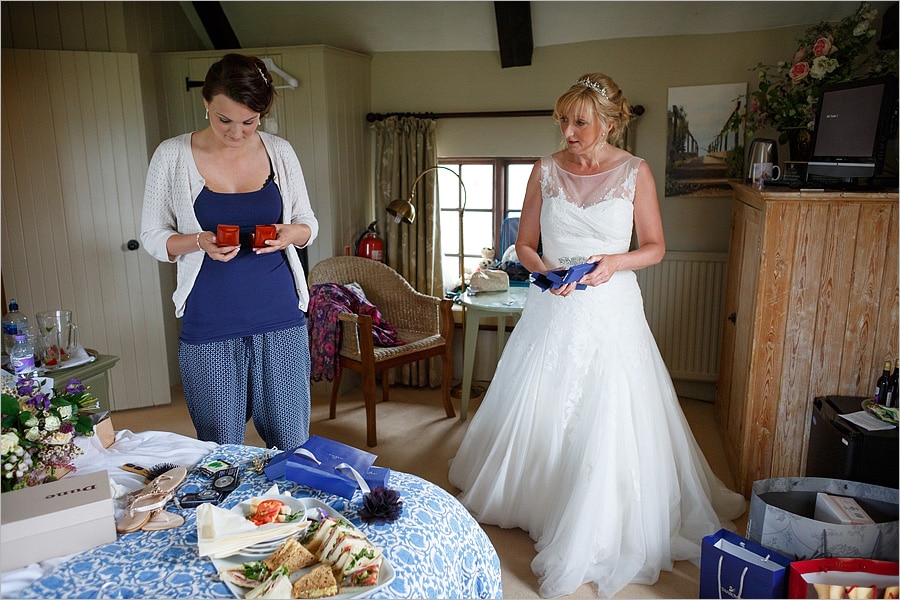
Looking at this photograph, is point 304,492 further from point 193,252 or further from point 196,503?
point 193,252

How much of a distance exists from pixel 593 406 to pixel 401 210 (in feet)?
5.77

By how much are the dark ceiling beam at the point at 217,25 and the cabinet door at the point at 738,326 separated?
308cm

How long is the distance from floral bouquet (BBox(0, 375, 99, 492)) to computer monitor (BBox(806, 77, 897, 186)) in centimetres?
262

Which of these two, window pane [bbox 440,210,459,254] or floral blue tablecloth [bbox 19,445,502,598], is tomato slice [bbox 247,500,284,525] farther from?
window pane [bbox 440,210,459,254]

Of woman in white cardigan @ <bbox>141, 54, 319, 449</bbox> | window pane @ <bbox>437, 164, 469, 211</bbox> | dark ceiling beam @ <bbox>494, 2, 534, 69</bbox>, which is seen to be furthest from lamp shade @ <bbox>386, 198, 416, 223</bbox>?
woman in white cardigan @ <bbox>141, 54, 319, 449</bbox>

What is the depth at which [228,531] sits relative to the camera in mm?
1440

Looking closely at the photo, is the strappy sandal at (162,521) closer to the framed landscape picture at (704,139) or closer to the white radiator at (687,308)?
the white radiator at (687,308)

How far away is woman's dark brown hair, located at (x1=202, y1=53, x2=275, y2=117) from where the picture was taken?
1.94m

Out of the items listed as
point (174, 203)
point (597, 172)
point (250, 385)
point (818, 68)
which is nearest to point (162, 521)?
point (250, 385)

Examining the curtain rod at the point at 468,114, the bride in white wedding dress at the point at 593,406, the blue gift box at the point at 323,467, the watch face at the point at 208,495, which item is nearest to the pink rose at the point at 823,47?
the bride in white wedding dress at the point at 593,406

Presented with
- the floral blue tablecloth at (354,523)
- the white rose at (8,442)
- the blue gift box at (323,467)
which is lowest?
the floral blue tablecloth at (354,523)

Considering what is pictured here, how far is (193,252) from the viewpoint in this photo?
2.06m

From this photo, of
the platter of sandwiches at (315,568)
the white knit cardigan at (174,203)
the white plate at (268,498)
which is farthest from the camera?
the white knit cardigan at (174,203)

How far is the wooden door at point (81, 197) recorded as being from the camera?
358cm
